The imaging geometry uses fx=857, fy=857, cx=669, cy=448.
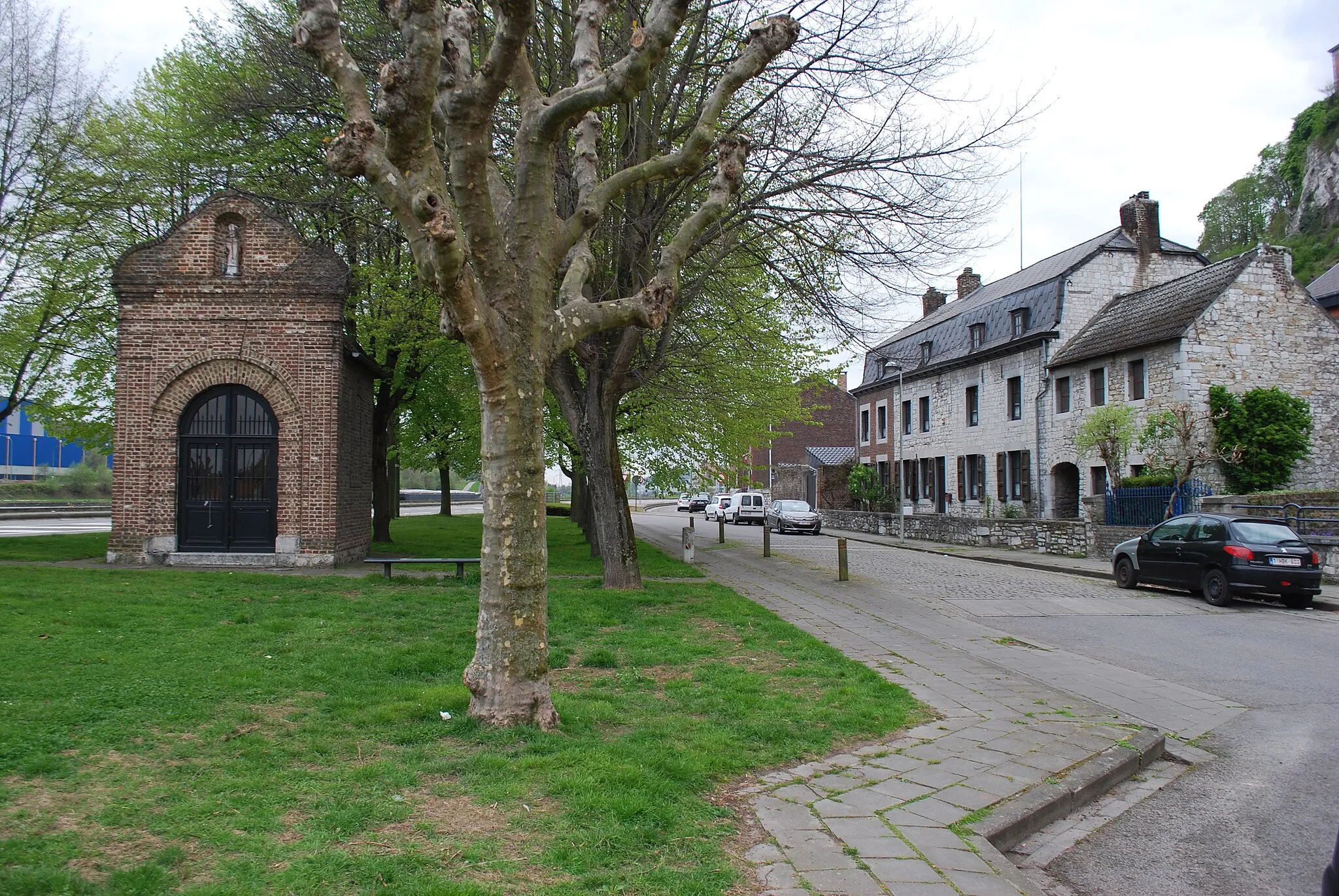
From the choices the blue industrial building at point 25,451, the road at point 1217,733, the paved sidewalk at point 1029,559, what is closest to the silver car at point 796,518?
the paved sidewalk at point 1029,559

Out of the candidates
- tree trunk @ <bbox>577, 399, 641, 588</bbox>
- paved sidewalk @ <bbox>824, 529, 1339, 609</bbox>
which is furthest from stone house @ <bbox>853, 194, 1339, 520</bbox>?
tree trunk @ <bbox>577, 399, 641, 588</bbox>

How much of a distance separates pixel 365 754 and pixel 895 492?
39.7 metres

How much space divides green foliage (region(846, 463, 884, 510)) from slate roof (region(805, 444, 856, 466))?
6.56 m

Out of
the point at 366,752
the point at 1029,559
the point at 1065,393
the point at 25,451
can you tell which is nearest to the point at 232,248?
the point at 366,752

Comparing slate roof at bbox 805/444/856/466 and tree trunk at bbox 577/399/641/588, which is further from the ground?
slate roof at bbox 805/444/856/466

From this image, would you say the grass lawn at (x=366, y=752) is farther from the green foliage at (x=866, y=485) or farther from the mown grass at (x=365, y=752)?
the green foliage at (x=866, y=485)

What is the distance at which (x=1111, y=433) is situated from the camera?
25422 mm

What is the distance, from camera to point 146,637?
795 centimetres

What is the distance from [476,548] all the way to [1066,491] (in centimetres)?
2228

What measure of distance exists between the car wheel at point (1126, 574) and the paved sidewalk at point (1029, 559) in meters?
1.36

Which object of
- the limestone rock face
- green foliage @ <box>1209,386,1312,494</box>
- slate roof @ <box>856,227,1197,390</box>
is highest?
the limestone rock face

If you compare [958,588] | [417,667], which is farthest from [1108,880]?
[958,588]

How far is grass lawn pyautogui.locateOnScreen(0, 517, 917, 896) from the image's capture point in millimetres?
3574

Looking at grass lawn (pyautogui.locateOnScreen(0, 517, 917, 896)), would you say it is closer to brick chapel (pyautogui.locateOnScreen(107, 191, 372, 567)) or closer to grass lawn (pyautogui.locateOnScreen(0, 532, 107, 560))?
brick chapel (pyautogui.locateOnScreen(107, 191, 372, 567))
